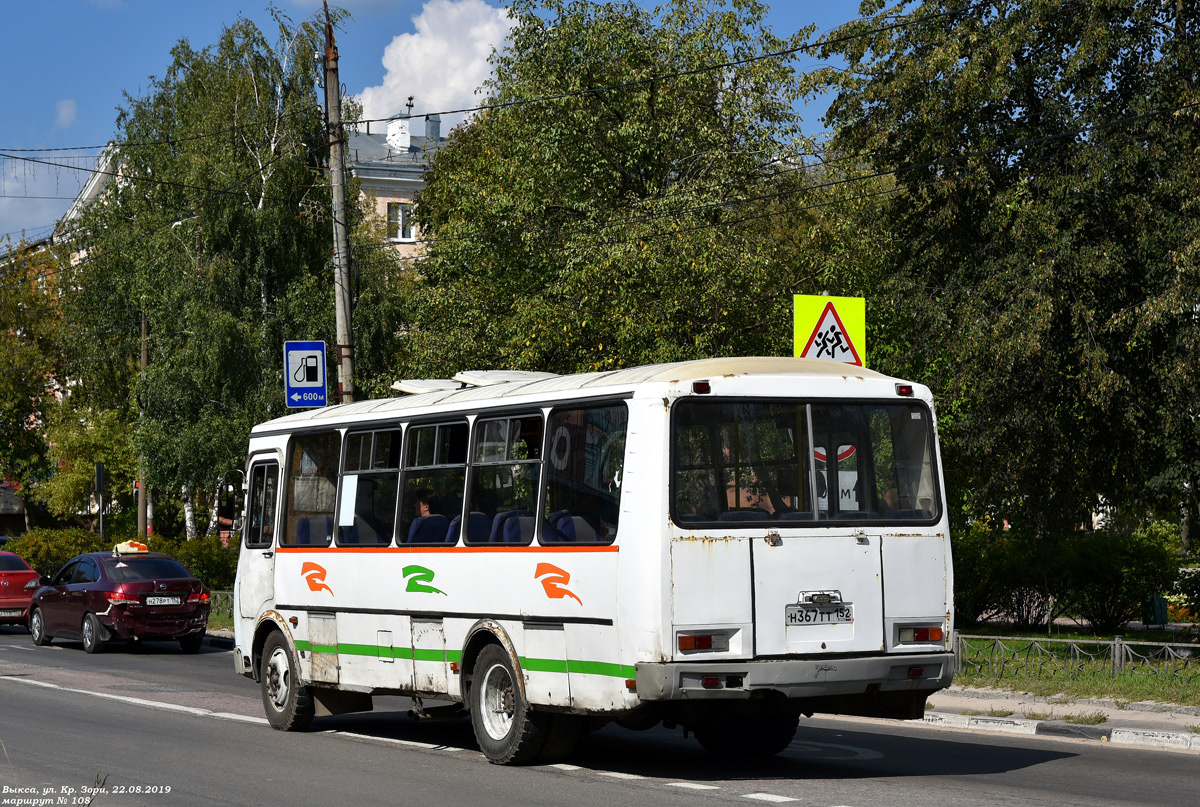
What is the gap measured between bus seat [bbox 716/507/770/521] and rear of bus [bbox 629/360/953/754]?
1 cm

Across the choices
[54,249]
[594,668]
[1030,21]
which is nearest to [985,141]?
[1030,21]

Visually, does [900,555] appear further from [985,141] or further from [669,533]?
[985,141]

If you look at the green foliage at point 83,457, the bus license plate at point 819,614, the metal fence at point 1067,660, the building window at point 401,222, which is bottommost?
the metal fence at point 1067,660

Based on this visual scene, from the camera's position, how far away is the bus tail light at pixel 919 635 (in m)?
10.4

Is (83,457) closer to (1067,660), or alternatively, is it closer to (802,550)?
(1067,660)

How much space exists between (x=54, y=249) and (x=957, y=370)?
51.3 m

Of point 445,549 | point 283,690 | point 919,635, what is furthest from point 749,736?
point 283,690

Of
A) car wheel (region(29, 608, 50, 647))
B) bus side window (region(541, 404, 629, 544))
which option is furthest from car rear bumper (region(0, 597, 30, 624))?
bus side window (region(541, 404, 629, 544))

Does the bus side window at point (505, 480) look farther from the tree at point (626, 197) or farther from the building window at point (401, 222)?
the building window at point (401, 222)

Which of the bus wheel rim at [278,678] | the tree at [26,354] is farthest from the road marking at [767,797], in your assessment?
the tree at [26,354]

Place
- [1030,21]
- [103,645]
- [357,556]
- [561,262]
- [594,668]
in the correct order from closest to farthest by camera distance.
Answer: [594,668] < [357,556] < [1030,21] < [103,645] < [561,262]

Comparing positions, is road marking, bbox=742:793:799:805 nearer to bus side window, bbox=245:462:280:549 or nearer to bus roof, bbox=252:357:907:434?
bus roof, bbox=252:357:907:434

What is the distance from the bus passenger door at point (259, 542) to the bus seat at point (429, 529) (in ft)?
9.35

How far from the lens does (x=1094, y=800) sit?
9414 millimetres
